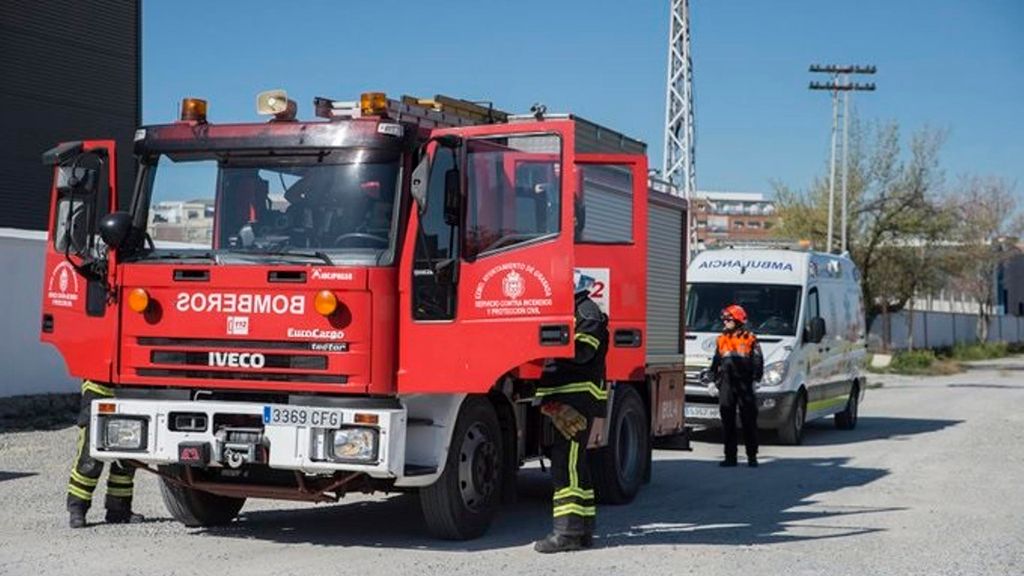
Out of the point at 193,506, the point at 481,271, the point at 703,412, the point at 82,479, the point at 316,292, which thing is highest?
the point at 481,271

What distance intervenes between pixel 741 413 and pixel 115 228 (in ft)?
28.0

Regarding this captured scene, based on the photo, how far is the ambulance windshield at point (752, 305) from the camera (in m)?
18.6

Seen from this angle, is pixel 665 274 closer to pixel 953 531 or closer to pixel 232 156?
pixel 953 531

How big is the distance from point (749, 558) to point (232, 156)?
4.51m

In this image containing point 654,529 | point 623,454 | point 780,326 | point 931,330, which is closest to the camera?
point 654,529

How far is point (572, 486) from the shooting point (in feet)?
30.7

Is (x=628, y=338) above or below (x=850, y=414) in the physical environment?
above

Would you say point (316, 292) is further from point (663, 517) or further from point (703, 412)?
point (703, 412)

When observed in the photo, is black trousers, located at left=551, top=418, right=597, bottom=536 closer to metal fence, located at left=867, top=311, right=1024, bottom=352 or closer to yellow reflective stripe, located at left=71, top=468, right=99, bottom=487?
yellow reflective stripe, located at left=71, top=468, right=99, bottom=487

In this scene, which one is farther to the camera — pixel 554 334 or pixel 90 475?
pixel 90 475

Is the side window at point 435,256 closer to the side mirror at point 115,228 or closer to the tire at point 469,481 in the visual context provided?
the tire at point 469,481

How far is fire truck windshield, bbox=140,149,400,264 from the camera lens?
8.95 meters

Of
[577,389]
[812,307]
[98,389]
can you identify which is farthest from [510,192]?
[812,307]

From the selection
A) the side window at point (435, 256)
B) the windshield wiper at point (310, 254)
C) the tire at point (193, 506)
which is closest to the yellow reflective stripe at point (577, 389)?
the side window at point (435, 256)
